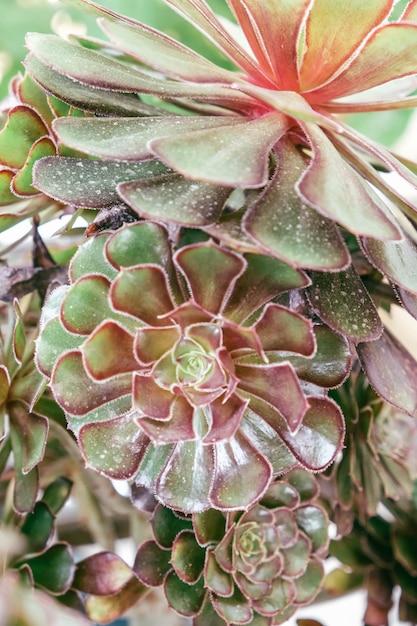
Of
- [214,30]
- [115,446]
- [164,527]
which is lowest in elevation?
[164,527]

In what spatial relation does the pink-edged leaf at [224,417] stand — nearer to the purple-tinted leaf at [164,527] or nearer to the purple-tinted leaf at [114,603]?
the purple-tinted leaf at [164,527]

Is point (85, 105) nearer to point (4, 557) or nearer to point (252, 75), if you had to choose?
point (252, 75)

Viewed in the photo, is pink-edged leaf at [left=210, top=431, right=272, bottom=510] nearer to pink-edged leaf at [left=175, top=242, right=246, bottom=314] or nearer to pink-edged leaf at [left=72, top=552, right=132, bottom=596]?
pink-edged leaf at [left=175, top=242, right=246, bottom=314]

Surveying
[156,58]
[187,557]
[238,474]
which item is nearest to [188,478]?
[238,474]

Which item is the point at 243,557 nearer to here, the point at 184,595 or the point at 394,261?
the point at 184,595

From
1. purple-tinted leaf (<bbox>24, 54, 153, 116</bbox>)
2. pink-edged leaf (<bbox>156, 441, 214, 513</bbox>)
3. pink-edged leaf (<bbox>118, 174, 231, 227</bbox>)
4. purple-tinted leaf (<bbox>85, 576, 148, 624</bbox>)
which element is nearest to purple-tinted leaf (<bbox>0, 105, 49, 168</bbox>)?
purple-tinted leaf (<bbox>24, 54, 153, 116</bbox>)

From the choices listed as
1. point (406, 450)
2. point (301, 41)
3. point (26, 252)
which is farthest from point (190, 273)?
point (406, 450)

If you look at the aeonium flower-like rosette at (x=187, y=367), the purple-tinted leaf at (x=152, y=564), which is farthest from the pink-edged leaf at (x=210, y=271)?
the purple-tinted leaf at (x=152, y=564)
